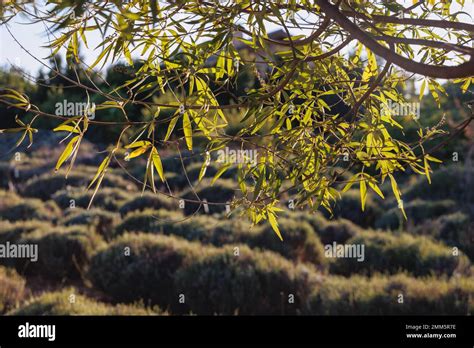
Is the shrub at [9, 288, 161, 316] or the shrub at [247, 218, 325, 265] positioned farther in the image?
the shrub at [247, 218, 325, 265]

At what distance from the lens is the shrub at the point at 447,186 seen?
37.7 ft

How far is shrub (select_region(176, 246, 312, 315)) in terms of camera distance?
6824 mm

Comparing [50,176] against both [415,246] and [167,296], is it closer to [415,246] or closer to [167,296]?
[167,296]

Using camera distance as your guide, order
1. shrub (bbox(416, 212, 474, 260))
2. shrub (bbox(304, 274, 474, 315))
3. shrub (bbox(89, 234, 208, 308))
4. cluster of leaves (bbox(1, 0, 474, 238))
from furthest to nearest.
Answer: shrub (bbox(416, 212, 474, 260)), shrub (bbox(89, 234, 208, 308)), shrub (bbox(304, 274, 474, 315)), cluster of leaves (bbox(1, 0, 474, 238))

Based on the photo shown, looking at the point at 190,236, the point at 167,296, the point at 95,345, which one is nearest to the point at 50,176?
the point at 190,236

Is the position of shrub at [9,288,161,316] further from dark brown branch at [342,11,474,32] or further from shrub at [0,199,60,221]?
dark brown branch at [342,11,474,32]

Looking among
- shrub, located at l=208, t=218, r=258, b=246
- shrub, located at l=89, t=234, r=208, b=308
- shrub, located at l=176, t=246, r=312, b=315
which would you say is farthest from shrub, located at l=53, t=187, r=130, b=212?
shrub, located at l=176, t=246, r=312, b=315

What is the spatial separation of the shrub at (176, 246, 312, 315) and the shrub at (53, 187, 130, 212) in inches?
186

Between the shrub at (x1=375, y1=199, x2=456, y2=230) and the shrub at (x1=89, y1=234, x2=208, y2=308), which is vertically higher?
the shrub at (x1=375, y1=199, x2=456, y2=230)

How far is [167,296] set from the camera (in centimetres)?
731

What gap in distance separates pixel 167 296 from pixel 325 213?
451cm

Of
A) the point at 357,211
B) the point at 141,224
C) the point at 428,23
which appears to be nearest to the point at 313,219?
the point at 357,211

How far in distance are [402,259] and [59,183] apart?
8.01 m

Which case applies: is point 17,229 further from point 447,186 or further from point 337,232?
point 447,186
